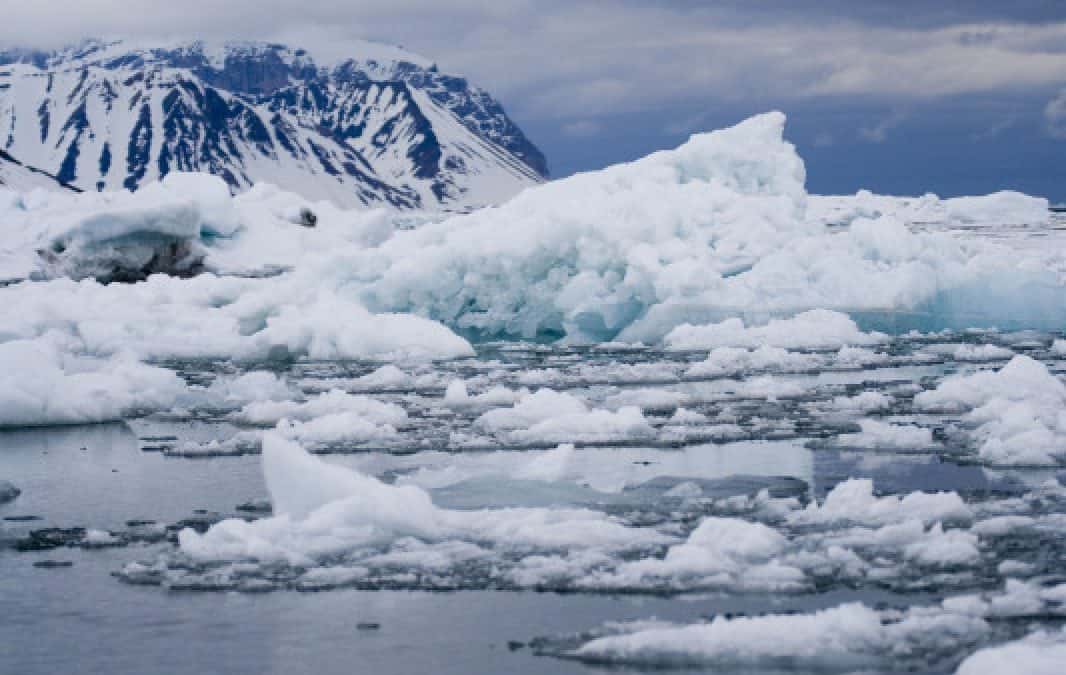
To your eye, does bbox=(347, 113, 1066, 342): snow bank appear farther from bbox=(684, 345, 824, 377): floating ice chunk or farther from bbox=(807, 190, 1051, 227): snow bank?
bbox=(807, 190, 1051, 227): snow bank

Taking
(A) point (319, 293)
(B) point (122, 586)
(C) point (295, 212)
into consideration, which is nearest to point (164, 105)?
(C) point (295, 212)

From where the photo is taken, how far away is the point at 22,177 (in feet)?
346

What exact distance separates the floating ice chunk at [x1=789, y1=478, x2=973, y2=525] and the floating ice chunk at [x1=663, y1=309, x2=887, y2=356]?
37.9 ft

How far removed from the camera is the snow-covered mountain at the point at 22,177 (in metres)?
102

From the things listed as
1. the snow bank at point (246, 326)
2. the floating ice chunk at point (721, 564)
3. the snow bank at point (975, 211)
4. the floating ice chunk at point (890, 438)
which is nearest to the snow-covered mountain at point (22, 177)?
the snow bank at point (975, 211)

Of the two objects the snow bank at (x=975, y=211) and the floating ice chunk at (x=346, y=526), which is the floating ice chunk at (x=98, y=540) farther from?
the snow bank at (x=975, y=211)

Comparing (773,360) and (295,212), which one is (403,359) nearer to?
(773,360)

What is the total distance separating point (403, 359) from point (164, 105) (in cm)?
17789

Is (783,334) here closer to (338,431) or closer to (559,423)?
(559,423)

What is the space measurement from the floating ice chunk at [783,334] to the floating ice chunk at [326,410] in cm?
735

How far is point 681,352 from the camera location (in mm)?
21984

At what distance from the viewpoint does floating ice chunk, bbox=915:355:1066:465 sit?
12.4m

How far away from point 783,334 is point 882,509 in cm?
1225

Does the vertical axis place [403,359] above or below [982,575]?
above
